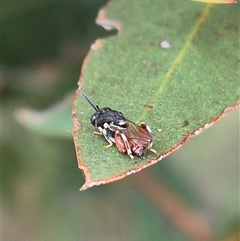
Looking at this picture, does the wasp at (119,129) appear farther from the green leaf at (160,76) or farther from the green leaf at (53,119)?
the green leaf at (53,119)

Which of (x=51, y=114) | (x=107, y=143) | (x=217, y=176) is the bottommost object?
(x=217, y=176)

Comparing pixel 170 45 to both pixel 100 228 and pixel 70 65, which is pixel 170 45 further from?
pixel 100 228

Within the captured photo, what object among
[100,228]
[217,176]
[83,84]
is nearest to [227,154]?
[217,176]

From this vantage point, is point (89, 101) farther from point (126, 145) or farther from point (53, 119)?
point (53, 119)

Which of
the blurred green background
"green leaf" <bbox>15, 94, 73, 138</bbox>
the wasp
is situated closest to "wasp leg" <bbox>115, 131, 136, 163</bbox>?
the wasp

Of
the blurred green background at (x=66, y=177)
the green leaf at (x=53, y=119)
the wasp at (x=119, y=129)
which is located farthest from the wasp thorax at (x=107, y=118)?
the blurred green background at (x=66, y=177)
